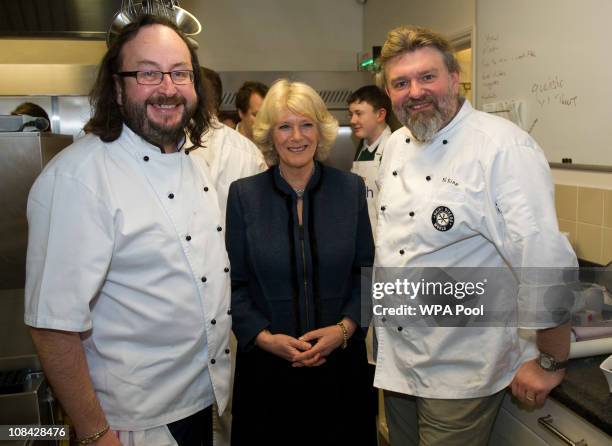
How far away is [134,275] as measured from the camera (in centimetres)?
114

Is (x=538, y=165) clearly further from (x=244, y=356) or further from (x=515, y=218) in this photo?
(x=244, y=356)

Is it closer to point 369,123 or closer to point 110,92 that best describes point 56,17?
point 110,92

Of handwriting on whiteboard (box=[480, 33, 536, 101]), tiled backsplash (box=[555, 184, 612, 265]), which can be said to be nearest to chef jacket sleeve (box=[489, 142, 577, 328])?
tiled backsplash (box=[555, 184, 612, 265])

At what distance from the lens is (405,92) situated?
1.35m

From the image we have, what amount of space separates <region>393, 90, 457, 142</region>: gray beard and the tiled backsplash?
0.77m

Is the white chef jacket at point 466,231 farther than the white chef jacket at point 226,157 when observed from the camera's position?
No

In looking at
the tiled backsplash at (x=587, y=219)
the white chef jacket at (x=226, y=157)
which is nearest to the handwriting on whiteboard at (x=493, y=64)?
the tiled backsplash at (x=587, y=219)

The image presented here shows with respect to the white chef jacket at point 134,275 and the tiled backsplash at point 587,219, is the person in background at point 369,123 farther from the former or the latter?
the white chef jacket at point 134,275

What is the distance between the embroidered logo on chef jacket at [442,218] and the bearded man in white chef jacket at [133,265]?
53 cm

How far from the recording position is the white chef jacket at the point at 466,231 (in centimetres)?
114

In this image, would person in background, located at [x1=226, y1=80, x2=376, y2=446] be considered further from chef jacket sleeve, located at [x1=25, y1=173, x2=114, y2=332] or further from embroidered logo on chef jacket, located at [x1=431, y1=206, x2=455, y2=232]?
chef jacket sleeve, located at [x1=25, y1=173, x2=114, y2=332]

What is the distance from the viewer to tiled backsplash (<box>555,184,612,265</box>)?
176 cm

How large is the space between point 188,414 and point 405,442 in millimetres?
646

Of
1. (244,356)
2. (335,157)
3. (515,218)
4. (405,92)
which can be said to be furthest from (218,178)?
(335,157)
